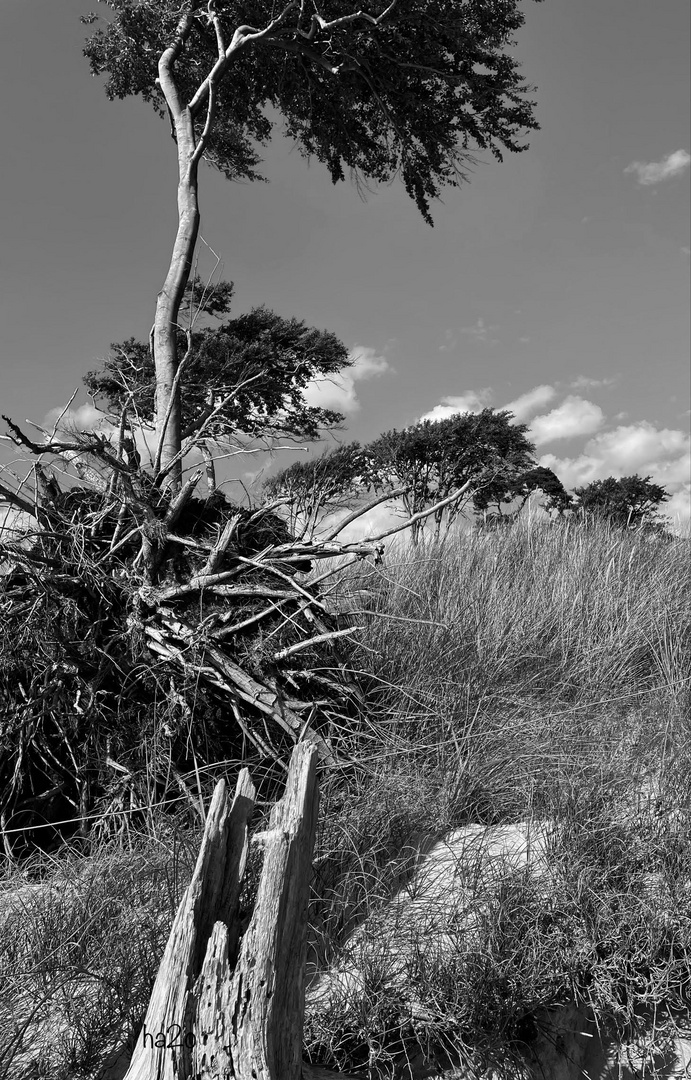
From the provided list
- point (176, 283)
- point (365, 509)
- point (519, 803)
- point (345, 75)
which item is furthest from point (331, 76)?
point (519, 803)

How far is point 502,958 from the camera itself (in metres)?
2.26

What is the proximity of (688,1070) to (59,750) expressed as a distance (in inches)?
115

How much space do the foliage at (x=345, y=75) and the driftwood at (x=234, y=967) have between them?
22.4 ft

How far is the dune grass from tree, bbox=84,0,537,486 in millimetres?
4929

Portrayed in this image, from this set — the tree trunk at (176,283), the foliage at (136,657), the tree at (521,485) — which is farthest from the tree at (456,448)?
the foliage at (136,657)

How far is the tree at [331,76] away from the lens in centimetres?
702

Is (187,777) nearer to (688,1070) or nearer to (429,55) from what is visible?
(688,1070)

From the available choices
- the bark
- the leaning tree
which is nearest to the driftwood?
the bark

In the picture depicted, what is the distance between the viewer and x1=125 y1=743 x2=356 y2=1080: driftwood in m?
1.78

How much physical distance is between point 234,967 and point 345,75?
8686 mm

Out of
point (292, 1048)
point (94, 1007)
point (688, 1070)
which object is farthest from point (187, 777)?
point (688, 1070)

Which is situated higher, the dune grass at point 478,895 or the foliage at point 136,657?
the foliage at point 136,657

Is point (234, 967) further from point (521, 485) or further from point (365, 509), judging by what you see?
point (521, 485)

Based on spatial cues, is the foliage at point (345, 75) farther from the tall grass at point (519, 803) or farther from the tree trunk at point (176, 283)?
the tall grass at point (519, 803)
